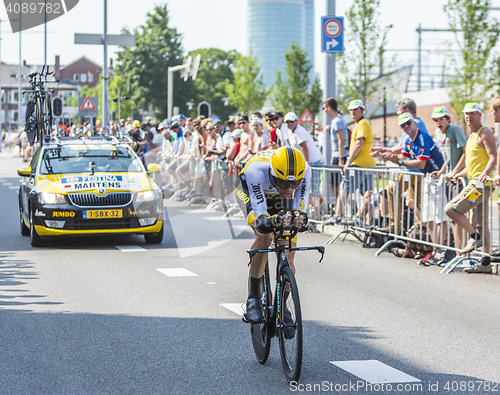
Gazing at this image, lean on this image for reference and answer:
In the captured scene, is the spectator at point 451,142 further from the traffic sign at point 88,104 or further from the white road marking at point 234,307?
the traffic sign at point 88,104

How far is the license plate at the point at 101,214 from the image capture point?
10992 mm

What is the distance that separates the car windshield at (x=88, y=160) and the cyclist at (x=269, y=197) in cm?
668

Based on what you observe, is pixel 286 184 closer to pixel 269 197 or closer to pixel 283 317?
pixel 269 197

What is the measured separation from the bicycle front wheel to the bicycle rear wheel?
0.19m

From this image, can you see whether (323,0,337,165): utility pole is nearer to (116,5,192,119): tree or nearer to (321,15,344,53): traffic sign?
(321,15,344,53): traffic sign

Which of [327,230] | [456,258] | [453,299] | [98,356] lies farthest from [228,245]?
[98,356]

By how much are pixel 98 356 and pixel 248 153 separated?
33.8 feet

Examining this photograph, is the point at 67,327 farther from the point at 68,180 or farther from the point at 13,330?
the point at 68,180

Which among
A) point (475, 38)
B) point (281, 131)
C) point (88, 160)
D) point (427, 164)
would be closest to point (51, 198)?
point (88, 160)

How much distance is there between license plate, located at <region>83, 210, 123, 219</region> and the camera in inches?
433

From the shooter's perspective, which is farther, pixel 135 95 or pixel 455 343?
pixel 135 95

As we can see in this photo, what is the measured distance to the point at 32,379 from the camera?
4.84m

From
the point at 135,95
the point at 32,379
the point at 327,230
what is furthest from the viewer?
the point at 135,95

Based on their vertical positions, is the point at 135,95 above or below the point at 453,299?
above
